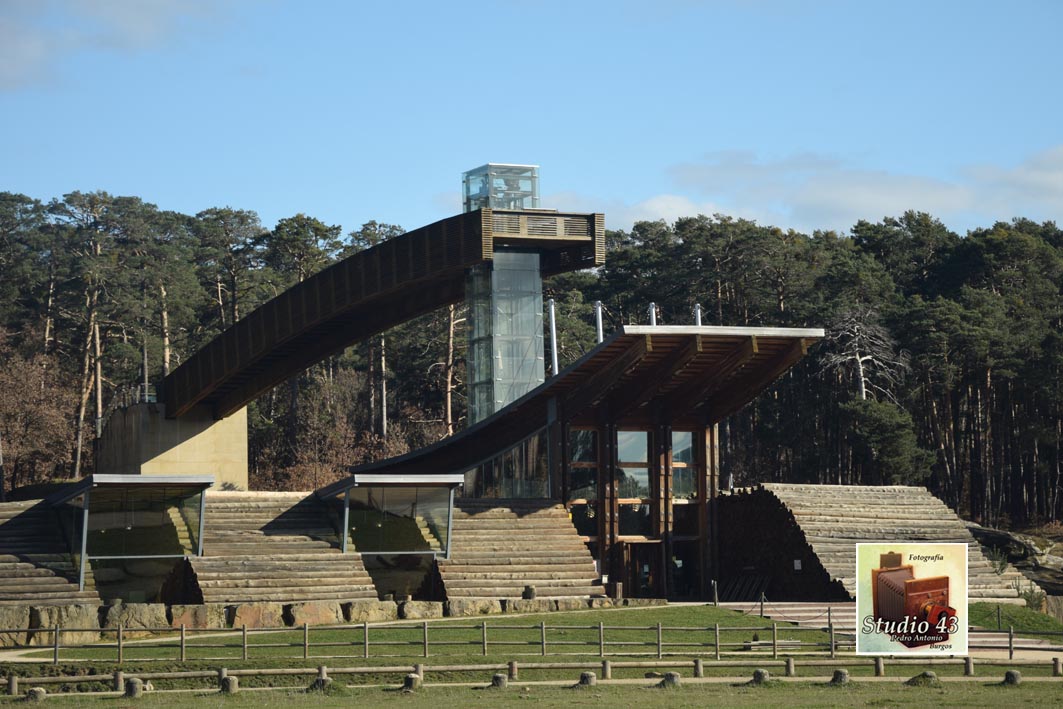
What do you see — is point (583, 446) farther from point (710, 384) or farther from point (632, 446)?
point (710, 384)

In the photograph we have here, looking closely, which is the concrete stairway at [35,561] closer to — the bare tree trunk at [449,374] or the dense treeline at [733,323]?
the dense treeline at [733,323]

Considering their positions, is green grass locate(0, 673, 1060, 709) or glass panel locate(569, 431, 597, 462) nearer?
green grass locate(0, 673, 1060, 709)

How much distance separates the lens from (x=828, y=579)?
127ft

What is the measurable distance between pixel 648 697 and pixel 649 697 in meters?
0.02

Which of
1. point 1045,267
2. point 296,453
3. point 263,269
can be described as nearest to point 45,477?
point 296,453

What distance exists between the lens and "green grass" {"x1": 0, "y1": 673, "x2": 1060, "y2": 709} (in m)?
23.2

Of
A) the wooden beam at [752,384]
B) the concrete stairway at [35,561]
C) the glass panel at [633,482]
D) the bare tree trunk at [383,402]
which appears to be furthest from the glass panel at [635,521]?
the bare tree trunk at [383,402]

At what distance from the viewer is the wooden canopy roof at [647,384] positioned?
38.6m

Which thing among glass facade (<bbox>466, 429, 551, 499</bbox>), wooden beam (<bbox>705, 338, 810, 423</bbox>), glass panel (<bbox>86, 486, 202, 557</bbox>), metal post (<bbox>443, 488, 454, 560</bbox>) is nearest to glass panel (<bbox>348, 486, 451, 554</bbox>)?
metal post (<bbox>443, 488, 454, 560</bbox>)

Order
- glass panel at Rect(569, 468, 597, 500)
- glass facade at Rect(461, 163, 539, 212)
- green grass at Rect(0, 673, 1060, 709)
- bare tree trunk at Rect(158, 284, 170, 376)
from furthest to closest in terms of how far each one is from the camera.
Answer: bare tree trunk at Rect(158, 284, 170, 376)
glass facade at Rect(461, 163, 539, 212)
glass panel at Rect(569, 468, 597, 500)
green grass at Rect(0, 673, 1060, 709)

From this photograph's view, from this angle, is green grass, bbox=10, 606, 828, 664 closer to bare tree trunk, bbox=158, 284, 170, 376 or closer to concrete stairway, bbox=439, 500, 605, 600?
concrete stairway, bbox=439, 500, 605, 600

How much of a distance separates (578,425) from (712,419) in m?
4.18

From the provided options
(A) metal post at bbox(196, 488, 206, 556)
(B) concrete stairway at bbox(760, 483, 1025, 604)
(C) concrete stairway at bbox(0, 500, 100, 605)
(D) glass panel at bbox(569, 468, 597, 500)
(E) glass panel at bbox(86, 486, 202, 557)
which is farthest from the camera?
(D) glass panel at bbox(569, 468, 597, 500)

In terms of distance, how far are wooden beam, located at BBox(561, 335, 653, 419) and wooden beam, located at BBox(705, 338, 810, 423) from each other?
372cm
